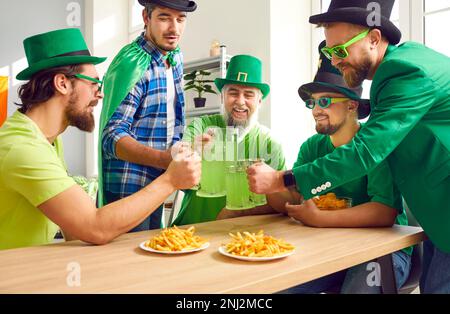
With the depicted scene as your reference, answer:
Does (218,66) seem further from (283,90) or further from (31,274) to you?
(31,274)

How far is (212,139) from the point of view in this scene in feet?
5.41

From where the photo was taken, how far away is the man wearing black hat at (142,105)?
2109 millimetres

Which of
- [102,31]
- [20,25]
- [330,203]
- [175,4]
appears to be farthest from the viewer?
[102,31]

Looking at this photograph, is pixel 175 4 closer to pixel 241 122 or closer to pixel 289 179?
pixel 241 122

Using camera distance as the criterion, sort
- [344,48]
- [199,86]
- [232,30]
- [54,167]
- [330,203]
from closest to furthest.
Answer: [54,167] < [344,48] < [330,203] < [232,30] < [199,86]

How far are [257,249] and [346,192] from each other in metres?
0.94

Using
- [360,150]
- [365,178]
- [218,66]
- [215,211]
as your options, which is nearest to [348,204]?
[365,178]

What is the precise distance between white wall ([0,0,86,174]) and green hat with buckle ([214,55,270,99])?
3189 millimetres

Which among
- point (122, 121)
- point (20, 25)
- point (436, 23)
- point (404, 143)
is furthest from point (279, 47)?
point (20, 25)

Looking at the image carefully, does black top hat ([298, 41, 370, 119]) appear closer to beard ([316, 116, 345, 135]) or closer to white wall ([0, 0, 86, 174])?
beard ([316, 116, 345, 135])

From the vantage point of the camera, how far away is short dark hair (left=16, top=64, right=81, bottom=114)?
1636 millimetres

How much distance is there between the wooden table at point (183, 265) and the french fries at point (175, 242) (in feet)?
0.09

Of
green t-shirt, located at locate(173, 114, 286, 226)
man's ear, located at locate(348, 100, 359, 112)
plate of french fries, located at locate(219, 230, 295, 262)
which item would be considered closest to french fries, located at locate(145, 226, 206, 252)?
plate of french fries, located at locate(219, 230, 295, 262)
